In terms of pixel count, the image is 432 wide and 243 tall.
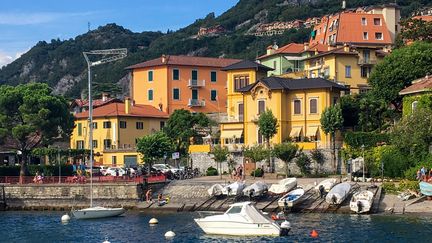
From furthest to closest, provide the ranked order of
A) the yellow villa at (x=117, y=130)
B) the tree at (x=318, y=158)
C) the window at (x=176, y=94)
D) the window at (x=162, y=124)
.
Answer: the window at (x=176, y=94)
the window at (x=162, y=124)
the yellow villa at (x=117, y=130)
the tree at (x=318, y=158)

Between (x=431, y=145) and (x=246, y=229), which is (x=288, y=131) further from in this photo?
(x=246, y=229)

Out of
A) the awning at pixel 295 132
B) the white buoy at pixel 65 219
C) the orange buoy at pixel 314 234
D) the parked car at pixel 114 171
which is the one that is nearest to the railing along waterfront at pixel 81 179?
the parked car at pixel 114 171

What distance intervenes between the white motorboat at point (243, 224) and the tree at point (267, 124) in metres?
29.9

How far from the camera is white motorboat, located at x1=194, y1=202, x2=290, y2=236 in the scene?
157 feet

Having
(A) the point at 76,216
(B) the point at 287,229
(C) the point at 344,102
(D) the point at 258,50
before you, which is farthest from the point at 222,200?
(D) the point at 258,50

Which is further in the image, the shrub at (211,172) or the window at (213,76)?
the window at (213,76)

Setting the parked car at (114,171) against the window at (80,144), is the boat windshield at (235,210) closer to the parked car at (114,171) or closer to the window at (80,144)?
the parked car at (114,171)

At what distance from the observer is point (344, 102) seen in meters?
83.8

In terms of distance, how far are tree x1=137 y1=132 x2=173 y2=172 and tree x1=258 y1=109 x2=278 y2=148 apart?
10228 mm

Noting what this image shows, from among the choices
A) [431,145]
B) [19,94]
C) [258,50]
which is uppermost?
[258,50]

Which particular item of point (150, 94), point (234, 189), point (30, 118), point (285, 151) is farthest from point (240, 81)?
point (234, 189)

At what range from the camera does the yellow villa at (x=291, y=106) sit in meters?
80.8

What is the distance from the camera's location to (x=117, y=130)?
94.8 m

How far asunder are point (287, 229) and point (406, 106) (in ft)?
98.4
